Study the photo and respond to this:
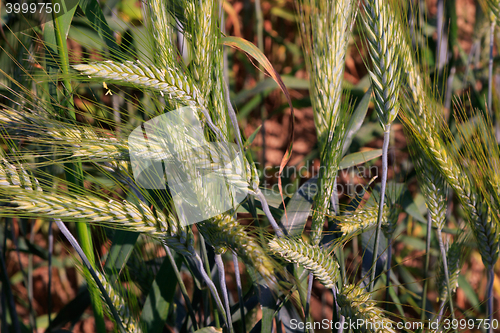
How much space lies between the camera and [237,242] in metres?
0.26

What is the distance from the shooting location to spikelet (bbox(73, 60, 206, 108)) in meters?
0.22

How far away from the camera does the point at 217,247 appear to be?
0.92 ft

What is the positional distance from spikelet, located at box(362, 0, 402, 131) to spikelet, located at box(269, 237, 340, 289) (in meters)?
0.14

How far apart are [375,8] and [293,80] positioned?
1.54ft

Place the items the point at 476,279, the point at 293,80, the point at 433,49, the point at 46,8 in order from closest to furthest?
the point at 46,8 → the point at 293,80 → the point at 433,49 → the point at 476,279

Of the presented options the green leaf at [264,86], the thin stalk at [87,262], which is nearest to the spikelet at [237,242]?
the thin stalk at [87,262]

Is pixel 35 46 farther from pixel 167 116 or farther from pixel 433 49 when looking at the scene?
pixel 433 49

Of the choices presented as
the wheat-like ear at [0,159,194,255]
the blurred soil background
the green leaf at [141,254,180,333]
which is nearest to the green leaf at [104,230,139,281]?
the green leaf at [141,254,180,333]

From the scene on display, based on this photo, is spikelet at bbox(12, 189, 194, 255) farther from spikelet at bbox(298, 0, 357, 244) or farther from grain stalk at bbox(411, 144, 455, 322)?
grain stalk at bbox(411, 144, 455, 322)

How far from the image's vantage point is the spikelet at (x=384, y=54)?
279 mm

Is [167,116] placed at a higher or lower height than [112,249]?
higher

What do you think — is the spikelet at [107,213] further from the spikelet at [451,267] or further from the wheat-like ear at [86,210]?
the spikelet at [451,267]

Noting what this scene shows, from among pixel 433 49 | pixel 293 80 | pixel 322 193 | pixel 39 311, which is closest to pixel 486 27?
pixel 433 49

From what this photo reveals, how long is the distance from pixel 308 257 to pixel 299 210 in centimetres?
11
